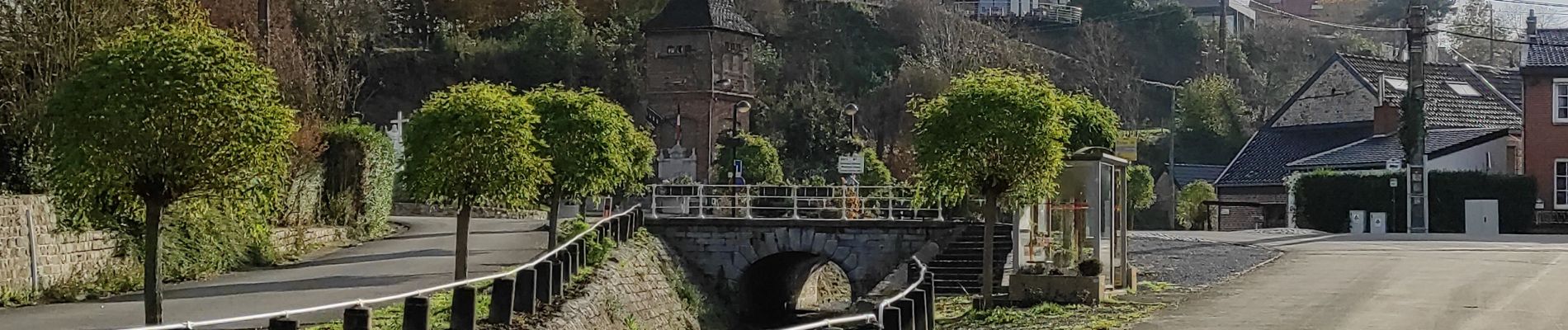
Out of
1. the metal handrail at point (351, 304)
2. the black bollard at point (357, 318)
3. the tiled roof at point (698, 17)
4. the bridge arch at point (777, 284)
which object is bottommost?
the bridge arch at point (777, 284)

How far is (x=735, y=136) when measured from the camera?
1956 inches

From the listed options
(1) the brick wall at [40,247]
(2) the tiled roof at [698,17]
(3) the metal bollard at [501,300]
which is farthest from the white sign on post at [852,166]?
(3) the metal bollard at [501,300]

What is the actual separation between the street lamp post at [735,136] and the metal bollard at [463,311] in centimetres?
2534

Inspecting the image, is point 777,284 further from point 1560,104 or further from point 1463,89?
point 1463,89

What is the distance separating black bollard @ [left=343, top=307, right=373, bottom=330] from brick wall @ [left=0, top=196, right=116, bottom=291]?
7.11 m

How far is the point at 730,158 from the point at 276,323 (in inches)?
1462

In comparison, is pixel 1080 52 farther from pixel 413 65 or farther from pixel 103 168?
pixel 103 168

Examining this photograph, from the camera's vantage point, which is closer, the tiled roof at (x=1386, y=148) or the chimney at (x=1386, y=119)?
the tiled roof at (x=1386, y=148)

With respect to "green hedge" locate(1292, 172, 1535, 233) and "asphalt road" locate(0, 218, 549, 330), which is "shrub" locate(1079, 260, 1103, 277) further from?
"green hedge" locate(1292, 172, 1535, 233)

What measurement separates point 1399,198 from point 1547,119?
416 centimetres

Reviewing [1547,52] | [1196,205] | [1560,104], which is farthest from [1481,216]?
[1196,205]

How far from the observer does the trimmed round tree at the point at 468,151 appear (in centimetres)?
2244

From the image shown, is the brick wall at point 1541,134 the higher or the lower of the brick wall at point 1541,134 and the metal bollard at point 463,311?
the higher

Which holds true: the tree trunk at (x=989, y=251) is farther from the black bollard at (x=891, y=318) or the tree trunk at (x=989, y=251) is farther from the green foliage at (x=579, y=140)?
the black bollard at (x=891, y=318)
